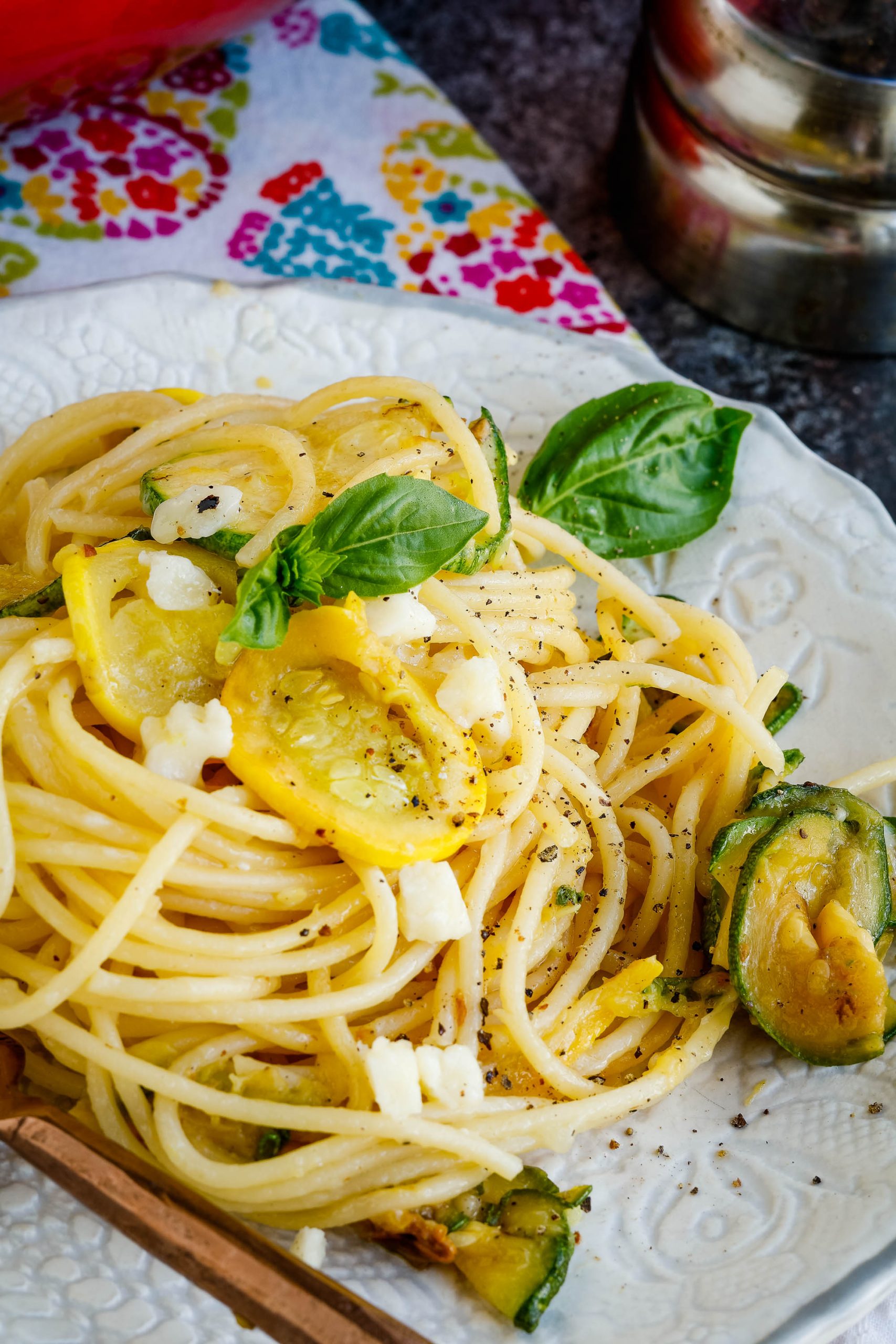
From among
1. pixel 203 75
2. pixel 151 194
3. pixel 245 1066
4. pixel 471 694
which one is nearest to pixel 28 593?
pixel 471 694

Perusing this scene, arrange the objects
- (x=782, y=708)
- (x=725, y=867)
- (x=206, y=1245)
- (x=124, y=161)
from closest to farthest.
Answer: (x=206, y=1245) < (x=725, y=867) < (x=782, y=708) < (x=124, y=161)

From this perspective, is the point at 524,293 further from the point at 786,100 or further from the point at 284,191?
the point at 786,100

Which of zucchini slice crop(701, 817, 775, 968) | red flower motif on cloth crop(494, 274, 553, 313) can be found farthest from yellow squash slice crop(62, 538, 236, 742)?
red flower motif on cloth crop(494, 274, 553, 313)

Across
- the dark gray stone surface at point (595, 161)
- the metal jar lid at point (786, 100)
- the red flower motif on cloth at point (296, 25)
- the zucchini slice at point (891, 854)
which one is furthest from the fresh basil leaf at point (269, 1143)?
the red flower motif on cloth at point (296, 25)

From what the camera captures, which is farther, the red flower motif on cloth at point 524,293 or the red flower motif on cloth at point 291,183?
the red flower motif on cloth at point 291,183

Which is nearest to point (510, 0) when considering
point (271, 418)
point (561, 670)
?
point (271, 418)

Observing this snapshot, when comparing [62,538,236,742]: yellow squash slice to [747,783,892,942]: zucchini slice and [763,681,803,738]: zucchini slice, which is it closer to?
[747,783,892,942]: zucchini slice

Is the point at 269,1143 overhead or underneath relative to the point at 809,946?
underneath

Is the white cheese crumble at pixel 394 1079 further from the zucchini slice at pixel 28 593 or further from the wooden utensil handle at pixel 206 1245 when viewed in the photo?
the zucchini slice at pixel 28 593
